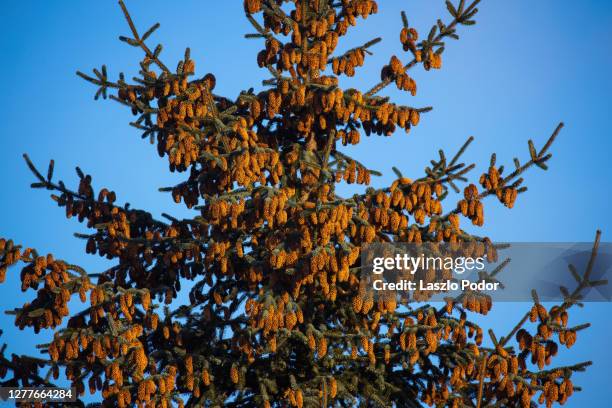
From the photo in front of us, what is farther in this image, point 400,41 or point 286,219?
point 400,41

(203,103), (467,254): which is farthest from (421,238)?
(203,103)

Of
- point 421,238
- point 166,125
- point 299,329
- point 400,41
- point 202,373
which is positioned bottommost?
point 202,373

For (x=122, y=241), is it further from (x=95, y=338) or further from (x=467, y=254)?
(x=467, y=254)

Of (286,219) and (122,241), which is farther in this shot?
(122,241)

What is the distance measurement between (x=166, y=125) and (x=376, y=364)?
3.69 meters

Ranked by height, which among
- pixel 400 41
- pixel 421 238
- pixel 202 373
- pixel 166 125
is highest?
pixel 400 41

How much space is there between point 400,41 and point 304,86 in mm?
1261

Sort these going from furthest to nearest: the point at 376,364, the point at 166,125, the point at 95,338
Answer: the point at 166,125 → the point at 376,364 → the point at 95,338

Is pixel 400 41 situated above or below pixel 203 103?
above

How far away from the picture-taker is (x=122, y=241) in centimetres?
1109

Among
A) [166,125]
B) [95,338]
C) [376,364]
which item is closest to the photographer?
[95,338]

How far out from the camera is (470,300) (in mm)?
9695

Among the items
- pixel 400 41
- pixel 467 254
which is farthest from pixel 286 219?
pixel 400 41

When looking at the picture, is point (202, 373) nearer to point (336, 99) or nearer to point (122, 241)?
point (122, 241)
